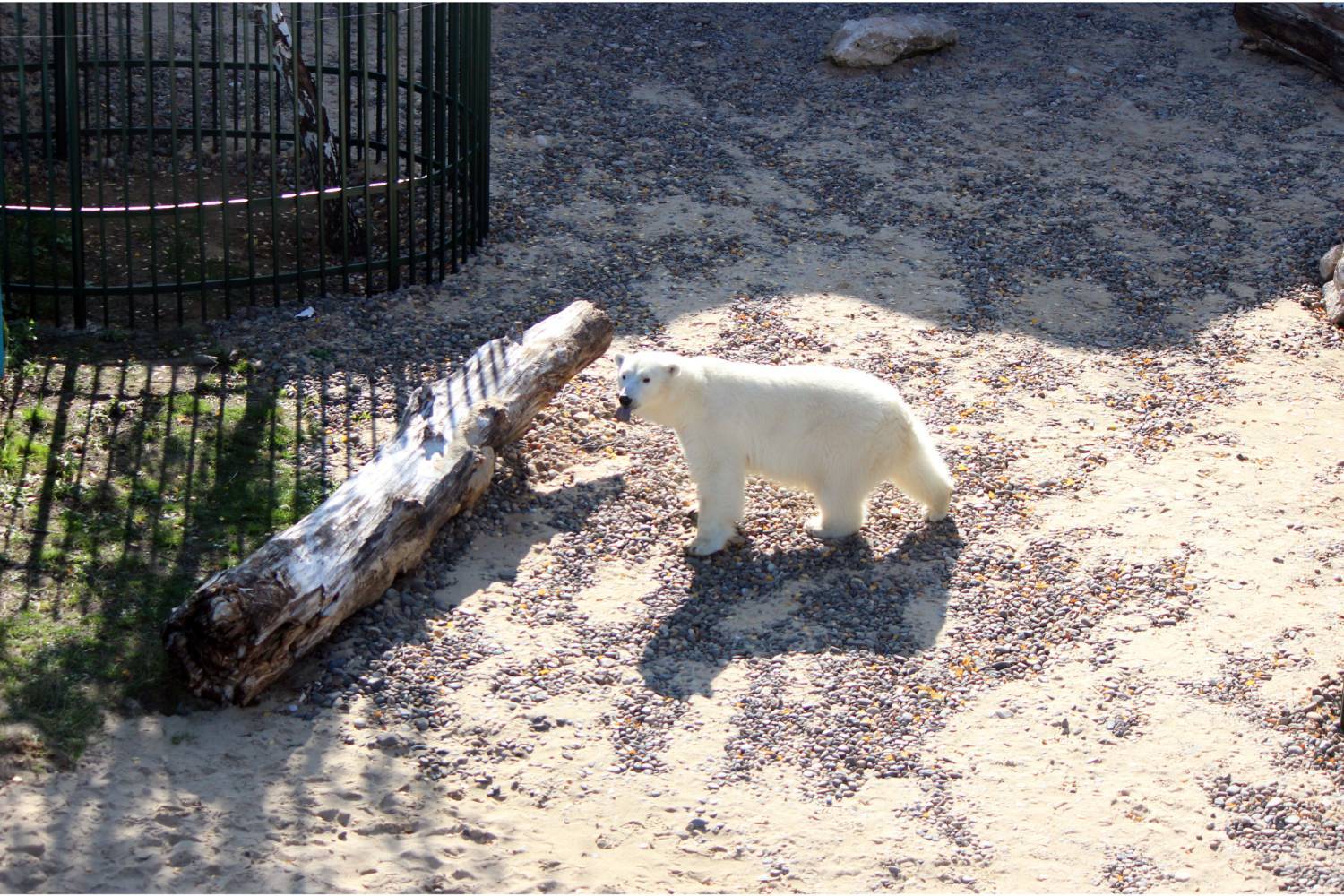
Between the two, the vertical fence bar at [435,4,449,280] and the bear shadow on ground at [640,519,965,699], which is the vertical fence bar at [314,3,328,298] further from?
the bear shadow on ground at [640,519,965,699]

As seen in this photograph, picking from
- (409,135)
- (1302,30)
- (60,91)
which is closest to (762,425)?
(409,135)

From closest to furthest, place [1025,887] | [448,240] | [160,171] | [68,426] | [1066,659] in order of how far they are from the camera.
A: 1. [1025,887]
2. [1066,659]
3. [68,426]
4. [448,240]
5. [160,171]

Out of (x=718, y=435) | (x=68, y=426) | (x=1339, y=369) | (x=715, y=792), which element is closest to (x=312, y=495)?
(x=68, y=426)

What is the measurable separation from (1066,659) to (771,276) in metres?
4.77

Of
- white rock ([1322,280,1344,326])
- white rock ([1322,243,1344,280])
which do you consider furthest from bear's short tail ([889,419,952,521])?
white rock ([1322,243,1344,280])

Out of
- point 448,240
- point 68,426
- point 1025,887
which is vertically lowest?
point 1025,887

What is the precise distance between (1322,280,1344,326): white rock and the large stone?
5551mm

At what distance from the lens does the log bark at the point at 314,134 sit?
369 inches

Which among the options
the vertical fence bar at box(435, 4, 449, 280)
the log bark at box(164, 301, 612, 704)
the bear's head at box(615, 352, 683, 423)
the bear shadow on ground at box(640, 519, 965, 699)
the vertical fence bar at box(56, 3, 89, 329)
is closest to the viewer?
the log bark at box(164, 301, 612, 704)

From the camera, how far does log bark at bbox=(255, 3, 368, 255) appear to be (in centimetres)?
937

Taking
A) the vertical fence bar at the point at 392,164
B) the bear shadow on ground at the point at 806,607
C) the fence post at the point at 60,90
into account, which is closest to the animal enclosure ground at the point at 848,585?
the bear shadow on ground at the point at 806,607

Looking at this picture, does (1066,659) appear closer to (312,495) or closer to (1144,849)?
(1144,849)

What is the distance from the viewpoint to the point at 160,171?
1116 cm

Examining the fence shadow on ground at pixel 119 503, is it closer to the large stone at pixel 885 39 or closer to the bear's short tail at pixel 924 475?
the bear's short tail at pixel 924 475
